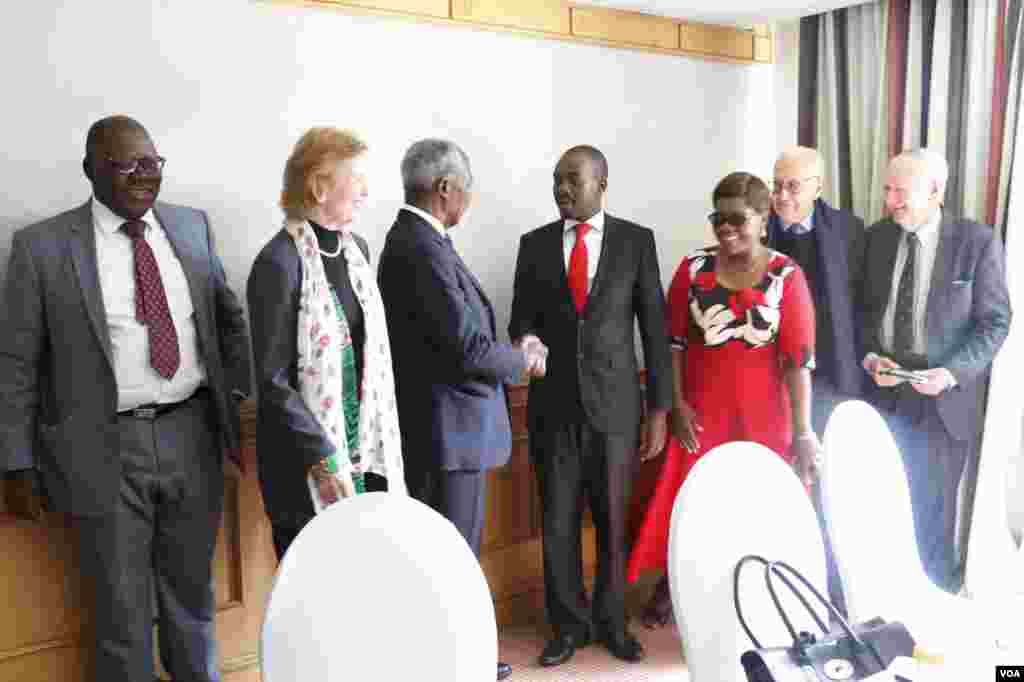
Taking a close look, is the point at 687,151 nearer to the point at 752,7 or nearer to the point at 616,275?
Answer: the point at 752,7

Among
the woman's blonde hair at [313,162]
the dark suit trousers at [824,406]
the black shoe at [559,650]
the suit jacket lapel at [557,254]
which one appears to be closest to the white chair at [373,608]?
the woman's blonde hair at [313,162]

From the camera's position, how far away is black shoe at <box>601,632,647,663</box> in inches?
123

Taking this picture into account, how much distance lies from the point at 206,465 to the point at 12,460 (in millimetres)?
463

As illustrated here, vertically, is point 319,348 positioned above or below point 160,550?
above

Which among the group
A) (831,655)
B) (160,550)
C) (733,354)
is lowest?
(160,550)

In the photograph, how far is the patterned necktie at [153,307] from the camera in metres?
2.42

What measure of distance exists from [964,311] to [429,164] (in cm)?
186

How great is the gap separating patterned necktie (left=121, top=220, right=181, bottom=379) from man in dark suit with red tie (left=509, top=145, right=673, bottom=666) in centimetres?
113

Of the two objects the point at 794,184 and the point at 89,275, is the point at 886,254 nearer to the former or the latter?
the point at 794,184

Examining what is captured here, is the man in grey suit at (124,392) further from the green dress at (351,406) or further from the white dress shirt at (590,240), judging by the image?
the white dress shirt at (590,240)

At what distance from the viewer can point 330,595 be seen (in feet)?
4.59

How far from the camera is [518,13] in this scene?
339 cm

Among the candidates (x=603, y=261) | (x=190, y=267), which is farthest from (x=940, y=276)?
(x=190, y=267)

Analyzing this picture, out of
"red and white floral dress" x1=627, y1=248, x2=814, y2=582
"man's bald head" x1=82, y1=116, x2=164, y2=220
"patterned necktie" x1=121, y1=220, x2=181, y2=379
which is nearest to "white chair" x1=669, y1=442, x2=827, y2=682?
"red and white floral dress" x1=627, y1=248, x2=814, y2=582
